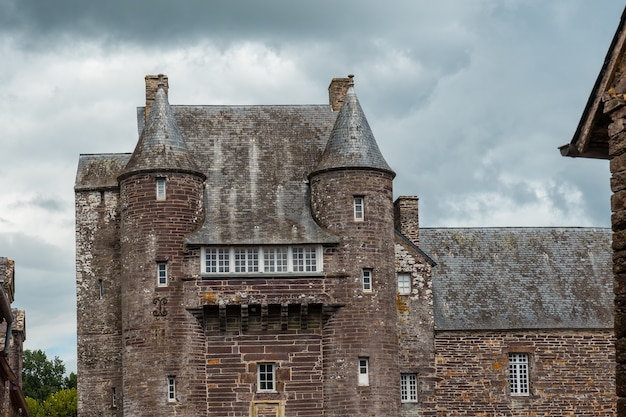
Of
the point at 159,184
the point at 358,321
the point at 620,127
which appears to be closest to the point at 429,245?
the point at 358,321

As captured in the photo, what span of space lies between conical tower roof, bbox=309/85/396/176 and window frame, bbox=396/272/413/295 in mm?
3674

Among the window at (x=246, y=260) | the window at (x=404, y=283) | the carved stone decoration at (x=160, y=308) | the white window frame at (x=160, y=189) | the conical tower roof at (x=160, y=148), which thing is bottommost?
the carved stone decoration at (x=160, y=308)

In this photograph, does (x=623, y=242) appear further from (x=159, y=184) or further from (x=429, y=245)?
(x=429, y=245)

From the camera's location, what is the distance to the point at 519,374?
42812 millimetres

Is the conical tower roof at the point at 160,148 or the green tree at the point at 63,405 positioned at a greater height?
the conical tower roof at the point at 160,148

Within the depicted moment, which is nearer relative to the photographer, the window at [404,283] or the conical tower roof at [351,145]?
the conical tower roof at [351,145]

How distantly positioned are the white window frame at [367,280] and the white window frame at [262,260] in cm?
148

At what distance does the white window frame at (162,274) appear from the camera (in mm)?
39438

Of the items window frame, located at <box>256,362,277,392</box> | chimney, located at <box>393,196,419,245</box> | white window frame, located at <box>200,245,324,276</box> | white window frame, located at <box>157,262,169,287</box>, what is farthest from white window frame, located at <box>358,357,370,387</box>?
white window frame, located at <box>157,262,169,287</box>

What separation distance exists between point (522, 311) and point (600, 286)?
3.53m

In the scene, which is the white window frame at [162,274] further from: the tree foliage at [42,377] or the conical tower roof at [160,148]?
the tree foliage at [42,377]

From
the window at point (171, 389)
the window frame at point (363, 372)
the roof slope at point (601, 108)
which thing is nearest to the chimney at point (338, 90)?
the window frame at point (363, 372)

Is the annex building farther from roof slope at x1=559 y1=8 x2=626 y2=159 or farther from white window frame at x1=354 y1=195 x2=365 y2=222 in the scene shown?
roof slope at x1=559 y1=8 x2=626 y2=159

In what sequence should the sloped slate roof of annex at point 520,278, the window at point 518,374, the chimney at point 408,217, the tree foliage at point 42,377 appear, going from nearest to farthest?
the window at point 518,374 → the sloped slate roof of annex at point 520,278 → the chimney at point 408,217 → the tree foliage at point 42,377
